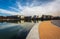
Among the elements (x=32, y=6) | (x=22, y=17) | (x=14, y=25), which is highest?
(x=32, y=6)

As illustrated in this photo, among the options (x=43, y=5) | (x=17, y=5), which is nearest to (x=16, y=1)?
(x=17, y=5)

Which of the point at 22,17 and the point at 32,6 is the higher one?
the point at 32,6

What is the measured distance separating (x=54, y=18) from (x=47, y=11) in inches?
13.6

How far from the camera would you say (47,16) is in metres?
4.28

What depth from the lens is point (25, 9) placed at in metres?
4.15

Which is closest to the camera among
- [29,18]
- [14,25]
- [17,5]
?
[17,5]

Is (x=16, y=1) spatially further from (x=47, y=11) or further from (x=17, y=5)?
(x=47, y=11)

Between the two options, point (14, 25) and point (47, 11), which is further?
point (14, 25)

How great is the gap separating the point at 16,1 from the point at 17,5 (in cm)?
12

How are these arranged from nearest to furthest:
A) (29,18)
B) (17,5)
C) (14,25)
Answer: (17,5), (29,18), (14,25)

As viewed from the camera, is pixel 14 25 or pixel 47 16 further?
pixel 14 25

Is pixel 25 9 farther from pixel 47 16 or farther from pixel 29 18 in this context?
pixel 47 16

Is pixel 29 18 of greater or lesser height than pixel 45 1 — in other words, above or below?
below

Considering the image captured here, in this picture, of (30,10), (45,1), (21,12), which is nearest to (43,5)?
(45,1)
